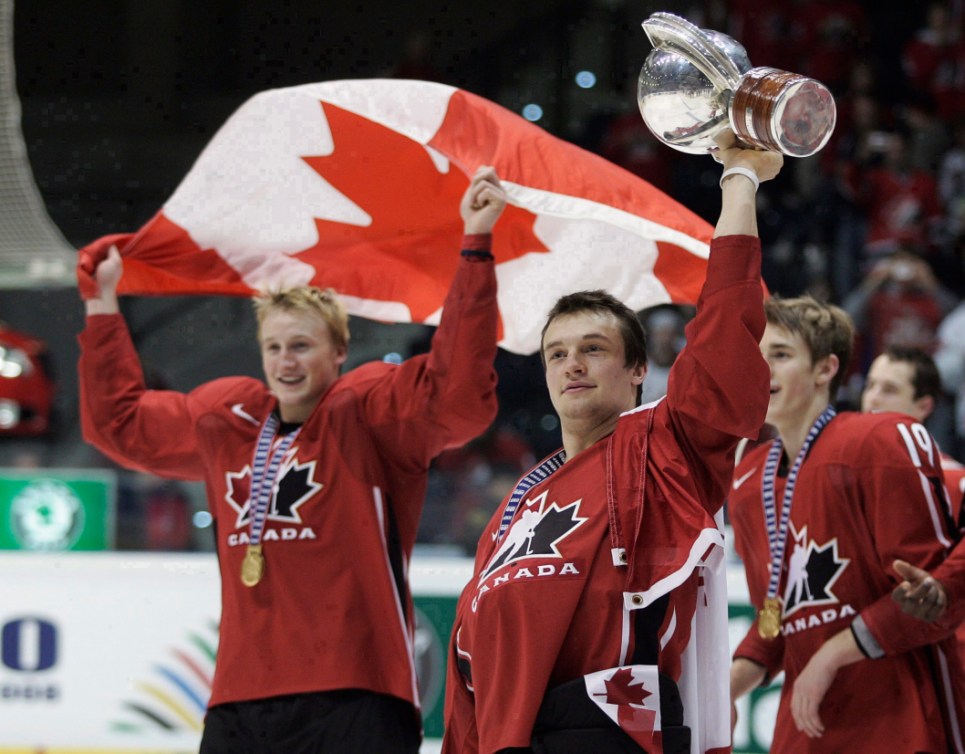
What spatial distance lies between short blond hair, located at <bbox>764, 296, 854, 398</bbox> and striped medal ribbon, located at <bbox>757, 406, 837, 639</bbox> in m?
0.14

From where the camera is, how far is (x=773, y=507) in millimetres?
3195

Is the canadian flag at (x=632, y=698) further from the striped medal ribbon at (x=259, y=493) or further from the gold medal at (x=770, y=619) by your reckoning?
the striped medal ribbon at (x=259, y=493)

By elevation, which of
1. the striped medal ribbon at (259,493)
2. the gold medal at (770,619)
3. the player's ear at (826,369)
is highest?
the player's ear at (826,369)

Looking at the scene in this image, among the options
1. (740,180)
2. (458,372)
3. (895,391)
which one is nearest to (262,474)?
(458,372)

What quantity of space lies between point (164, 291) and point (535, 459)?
3227mm

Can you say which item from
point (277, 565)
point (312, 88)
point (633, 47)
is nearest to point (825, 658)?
point (277, 565)

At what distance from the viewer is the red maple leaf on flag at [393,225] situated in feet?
11.9

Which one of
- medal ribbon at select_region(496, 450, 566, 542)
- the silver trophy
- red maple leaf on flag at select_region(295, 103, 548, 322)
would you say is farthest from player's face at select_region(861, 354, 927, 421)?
the silver trophy

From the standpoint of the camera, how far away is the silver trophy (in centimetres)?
214

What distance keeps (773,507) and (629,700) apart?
1121 mm

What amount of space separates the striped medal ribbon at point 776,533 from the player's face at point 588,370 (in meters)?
0.76

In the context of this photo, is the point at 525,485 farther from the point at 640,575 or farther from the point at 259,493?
the point at 259,493

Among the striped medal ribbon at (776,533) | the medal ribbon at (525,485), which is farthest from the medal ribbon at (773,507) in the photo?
the medal ribbon at (525,485)

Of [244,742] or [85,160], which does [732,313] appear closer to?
[244,742]
